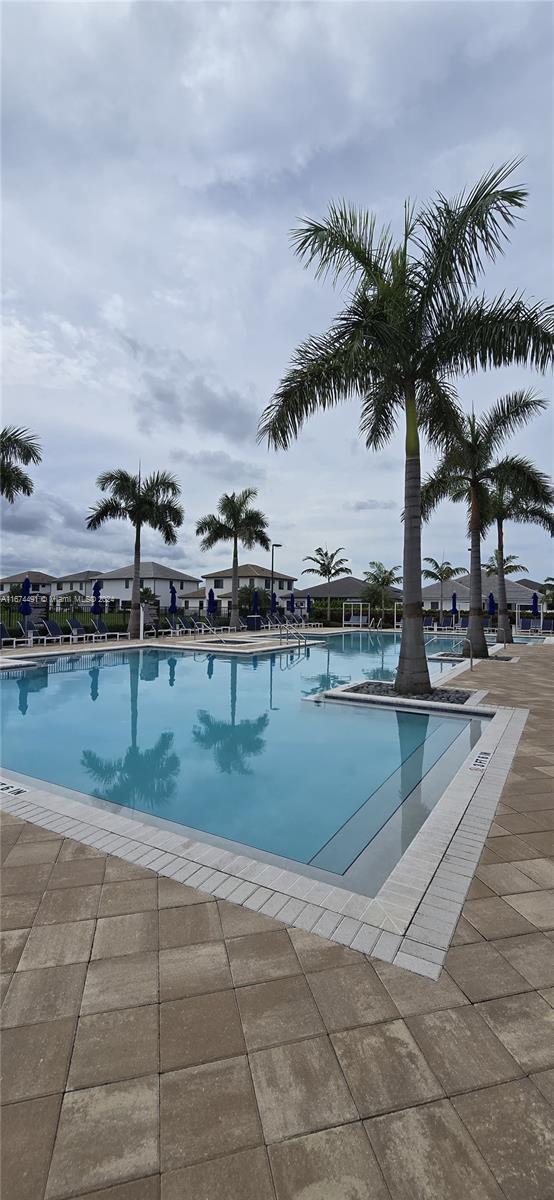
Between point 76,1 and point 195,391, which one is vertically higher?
point 195,391

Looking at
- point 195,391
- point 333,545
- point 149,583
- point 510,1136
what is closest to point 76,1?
point 510,1136

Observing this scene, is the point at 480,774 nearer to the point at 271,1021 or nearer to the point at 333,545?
the point at 271,1021

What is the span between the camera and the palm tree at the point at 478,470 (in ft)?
47.3

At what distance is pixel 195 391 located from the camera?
73.0 ft

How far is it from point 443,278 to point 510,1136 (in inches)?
379

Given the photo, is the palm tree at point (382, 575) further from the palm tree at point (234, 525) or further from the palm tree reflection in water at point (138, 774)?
the palm tree reflection in water at point (138, 774)

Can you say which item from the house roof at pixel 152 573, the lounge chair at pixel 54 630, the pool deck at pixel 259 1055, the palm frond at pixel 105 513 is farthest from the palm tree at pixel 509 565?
the pool deck at pixel 259 1055

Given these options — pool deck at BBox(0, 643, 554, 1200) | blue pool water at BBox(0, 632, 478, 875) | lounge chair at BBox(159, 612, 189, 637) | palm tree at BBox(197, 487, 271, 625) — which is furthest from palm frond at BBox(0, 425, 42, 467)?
pool deck at BBox(0, 643, 554, 1200)

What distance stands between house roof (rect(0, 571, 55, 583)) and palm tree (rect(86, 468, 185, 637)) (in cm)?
3743

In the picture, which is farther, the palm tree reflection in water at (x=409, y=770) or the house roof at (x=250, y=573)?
the house roof at (x=250, y=573)

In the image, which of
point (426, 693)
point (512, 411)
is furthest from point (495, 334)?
point (512, 411)

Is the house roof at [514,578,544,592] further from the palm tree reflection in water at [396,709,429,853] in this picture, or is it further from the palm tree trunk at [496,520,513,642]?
the palm tree reflection in water at [396,709,429,853]

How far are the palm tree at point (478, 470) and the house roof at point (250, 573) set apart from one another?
100 ft

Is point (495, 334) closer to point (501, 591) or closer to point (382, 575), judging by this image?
point (501, 591)
